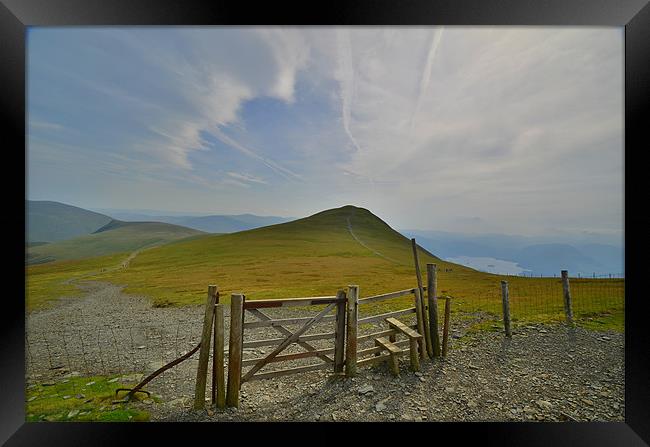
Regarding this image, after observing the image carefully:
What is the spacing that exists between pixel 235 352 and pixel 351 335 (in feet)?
7.47

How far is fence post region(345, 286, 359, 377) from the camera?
4.95m

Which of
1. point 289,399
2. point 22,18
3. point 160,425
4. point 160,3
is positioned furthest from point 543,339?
point 22,18

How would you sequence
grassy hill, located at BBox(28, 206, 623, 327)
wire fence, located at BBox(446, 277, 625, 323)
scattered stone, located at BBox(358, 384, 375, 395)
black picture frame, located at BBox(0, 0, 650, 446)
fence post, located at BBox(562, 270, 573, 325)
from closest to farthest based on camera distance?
black picture frame, located at BBox(0, 0, 650, 446)
scattered stone, located at BBox(358, 384, 375, 395)
fence post, located at BBox(562, 270, 573, 325)
wire fence, located at BBox(446, 277, 625, 323)
grassy hill, located at BBox(28, 206, 623, 327)

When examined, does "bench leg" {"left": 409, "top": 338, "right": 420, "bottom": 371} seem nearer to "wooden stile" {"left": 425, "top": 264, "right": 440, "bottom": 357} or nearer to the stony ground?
the stony ground

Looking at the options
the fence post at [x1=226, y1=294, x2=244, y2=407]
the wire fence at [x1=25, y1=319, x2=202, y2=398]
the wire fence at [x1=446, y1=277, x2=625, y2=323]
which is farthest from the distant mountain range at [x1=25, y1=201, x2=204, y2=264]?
the wire fence at [x1=446, y1=277, x2=625, y2=323]

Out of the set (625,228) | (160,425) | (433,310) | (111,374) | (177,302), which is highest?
(625,228)

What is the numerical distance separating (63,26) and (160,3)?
69.7 inches

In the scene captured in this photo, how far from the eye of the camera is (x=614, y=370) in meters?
5.45

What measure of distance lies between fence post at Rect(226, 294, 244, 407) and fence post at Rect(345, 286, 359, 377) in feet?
7.03

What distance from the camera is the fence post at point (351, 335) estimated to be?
16.3 feet

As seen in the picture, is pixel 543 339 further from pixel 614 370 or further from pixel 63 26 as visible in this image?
pixel 63 26

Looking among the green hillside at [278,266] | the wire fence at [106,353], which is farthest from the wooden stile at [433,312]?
the green hillside at [278,266]

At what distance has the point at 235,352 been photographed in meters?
4.14

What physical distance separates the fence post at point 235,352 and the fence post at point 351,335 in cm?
214
